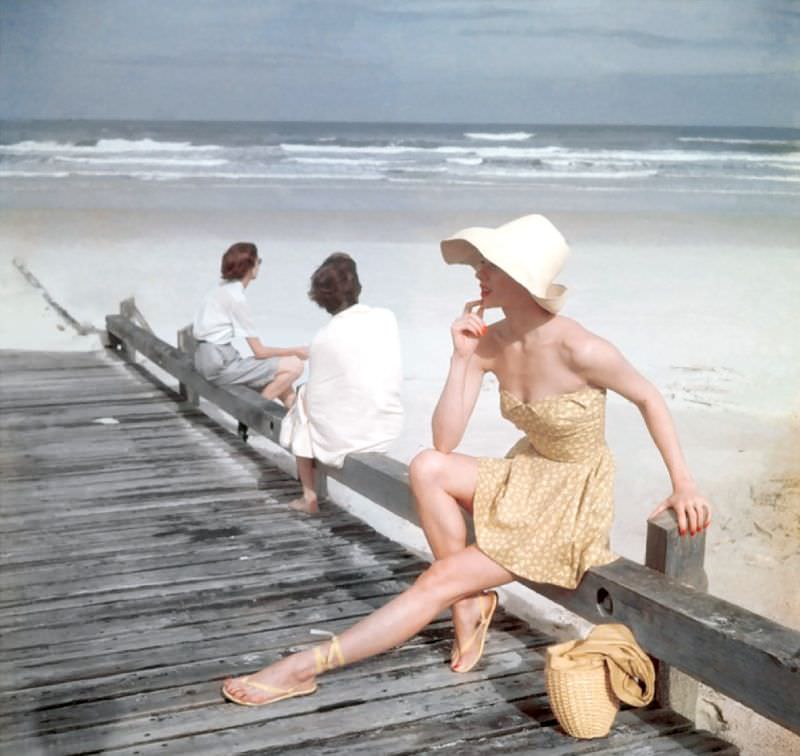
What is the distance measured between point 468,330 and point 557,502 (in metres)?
0.46

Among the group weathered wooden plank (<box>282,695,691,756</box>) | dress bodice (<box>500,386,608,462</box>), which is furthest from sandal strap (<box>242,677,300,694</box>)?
dress bodice (<box>500,386,608,462</box>)

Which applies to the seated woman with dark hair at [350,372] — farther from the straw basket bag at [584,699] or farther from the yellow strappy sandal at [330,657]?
the straw basket bag at [584,699]

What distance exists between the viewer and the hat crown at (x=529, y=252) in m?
2.36

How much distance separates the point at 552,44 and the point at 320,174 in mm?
16079

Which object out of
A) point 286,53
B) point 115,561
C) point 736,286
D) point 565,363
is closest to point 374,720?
point 565,363

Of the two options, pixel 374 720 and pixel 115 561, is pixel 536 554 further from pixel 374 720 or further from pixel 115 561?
pixel 115 561

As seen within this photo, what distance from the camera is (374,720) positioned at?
2.27 meters

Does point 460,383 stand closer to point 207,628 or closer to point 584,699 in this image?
point 584,699

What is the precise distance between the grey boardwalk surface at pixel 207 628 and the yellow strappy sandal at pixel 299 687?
2cm

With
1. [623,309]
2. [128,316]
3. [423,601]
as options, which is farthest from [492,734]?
[623,309]

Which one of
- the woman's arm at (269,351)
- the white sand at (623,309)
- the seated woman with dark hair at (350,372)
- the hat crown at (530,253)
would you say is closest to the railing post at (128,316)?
the white sand at (623,309)

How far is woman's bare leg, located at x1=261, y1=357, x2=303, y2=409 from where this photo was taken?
16.5 ft

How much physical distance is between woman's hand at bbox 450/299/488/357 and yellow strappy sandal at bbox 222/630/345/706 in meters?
0.75

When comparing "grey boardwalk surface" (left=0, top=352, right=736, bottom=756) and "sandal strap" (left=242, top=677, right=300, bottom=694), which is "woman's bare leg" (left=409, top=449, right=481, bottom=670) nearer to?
"grey boardwalk surface" (left=0, top=352, right=736, bottom=756)
